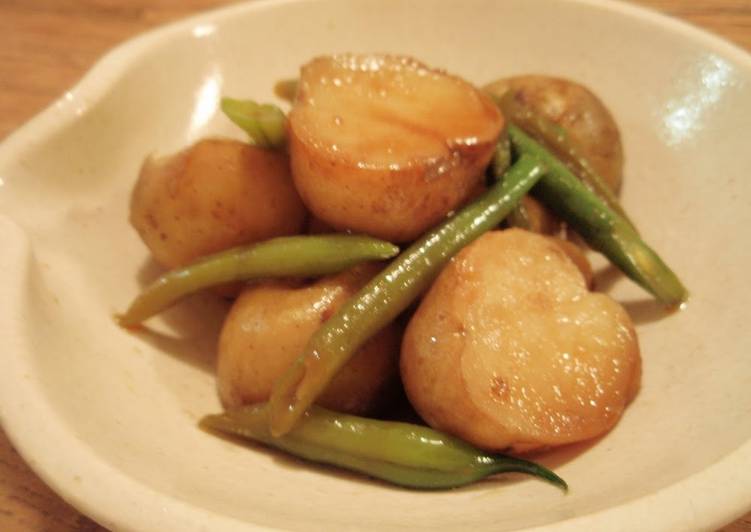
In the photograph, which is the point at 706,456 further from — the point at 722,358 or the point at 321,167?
the point at 321,167

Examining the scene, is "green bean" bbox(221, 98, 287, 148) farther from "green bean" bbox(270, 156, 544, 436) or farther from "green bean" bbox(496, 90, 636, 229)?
"green bean" bbox(496, 90, 636, 229)

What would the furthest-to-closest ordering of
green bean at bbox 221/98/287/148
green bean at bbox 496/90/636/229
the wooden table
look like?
the wooden table, green bean at bbox 496/90/636/229, green bean at bbox 221/98/287/148

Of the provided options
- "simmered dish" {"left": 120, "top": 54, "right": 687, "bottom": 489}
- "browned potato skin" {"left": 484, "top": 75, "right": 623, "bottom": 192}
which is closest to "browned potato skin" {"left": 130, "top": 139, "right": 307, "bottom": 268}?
"simmered dish" {"left": 120, "top": 54, "right": 687, "bottom": 489}

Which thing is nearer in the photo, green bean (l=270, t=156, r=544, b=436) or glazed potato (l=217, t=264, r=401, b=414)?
green bean (l=270, t=156, r=544, b=436)

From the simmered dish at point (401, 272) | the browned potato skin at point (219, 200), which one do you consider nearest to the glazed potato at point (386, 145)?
the simmered dish at point (401, 272)

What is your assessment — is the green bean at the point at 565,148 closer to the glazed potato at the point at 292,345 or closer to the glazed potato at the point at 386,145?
the glazed potato at the point at 386,145
